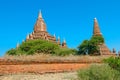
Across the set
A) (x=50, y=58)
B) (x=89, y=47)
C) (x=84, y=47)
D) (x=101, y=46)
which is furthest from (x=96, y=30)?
(x=50, y=58)

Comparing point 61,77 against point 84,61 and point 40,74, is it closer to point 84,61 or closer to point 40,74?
point 40,74

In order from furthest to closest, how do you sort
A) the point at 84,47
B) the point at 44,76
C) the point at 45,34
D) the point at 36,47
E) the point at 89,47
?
1. the point at 45,34
2. the point at 89,47
3. the point at 84,47
4. the point at 36,47
5. the point at 44,76

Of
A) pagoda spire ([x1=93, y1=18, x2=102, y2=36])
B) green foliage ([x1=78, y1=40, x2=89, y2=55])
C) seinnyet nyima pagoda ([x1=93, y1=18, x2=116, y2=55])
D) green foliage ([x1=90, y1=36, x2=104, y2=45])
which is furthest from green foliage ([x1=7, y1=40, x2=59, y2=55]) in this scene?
pagoda spire ([x1=93, y1=18, x2=102, y2=36])

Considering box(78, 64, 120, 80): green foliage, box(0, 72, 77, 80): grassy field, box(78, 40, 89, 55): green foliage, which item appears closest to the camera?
box(78, 64, 120, 80): green foliage

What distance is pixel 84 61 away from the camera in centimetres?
1723

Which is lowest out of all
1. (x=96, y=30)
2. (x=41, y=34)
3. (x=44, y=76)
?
(x=44, y=76)

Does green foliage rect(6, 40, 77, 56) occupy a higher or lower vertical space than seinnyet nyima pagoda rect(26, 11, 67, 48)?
lower

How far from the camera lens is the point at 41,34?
46750 mm

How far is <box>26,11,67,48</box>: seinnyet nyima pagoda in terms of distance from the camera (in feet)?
149

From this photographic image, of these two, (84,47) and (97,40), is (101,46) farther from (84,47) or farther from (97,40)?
(84,47)

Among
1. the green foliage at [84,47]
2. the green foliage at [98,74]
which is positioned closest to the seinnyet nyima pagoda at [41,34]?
the green foliage at [84,47]

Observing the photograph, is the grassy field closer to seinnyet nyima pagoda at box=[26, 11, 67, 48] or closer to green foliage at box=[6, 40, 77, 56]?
green foliage at box=[6, 40, 77, 56]

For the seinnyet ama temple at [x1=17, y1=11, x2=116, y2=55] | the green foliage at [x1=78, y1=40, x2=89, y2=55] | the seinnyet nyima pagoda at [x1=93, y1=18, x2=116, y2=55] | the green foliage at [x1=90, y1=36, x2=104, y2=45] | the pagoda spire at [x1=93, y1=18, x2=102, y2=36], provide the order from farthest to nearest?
1. the pagoda spire at [x1=93, y1=18, x2=102, y2=36]
2. the seinnyet ama temple at [x1=17, y1=11, x2=116, y2=55]
3. the seinnyet nyima pagoda at [x1=93, y1=18, x2=116, y2=55]
4. the green foliage at [x1=90, y1=36, x2=104, y2=45]
5. the green foliage at [x1=78, y1=40, x2=89, y2=55]

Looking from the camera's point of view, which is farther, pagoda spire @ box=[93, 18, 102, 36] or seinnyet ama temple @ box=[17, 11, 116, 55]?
pagoda spire @ box=[93, 18, 102, 36]
